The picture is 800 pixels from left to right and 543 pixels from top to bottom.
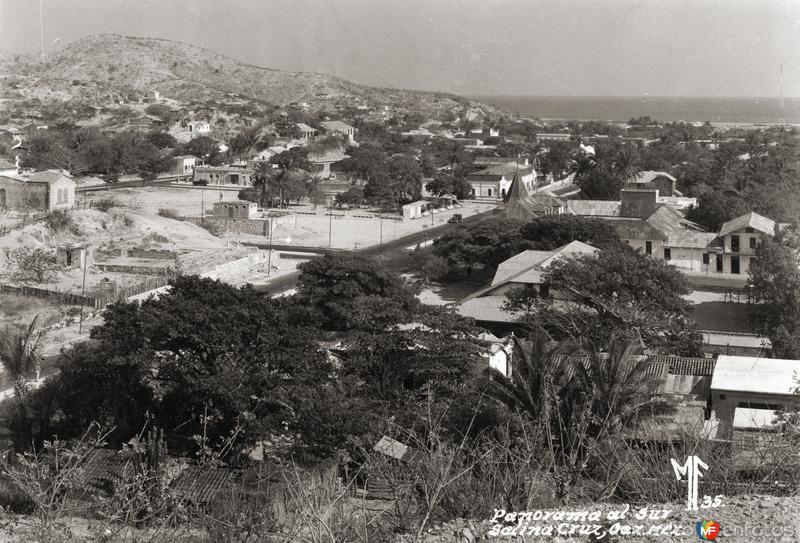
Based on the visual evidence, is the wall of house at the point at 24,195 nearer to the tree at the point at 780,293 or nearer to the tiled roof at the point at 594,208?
the tiled roof at the point at 594,208

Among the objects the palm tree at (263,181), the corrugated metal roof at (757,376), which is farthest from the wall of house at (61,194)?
the corrugated metal roof at (757,376)

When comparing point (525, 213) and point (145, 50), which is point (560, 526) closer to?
point (525, 213)

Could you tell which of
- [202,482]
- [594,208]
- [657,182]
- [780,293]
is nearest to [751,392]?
[202,482]

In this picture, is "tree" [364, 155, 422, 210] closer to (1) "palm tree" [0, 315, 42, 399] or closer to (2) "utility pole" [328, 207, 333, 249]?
(2) "utility pole" [328, 207, 333, 249]

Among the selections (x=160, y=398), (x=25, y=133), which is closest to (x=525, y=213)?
(x=160, y=398)

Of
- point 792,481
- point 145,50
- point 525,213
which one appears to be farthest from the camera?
point 145,50

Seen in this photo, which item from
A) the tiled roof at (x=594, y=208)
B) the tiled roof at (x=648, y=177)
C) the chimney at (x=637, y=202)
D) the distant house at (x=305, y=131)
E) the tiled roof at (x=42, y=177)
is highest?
the distant house at (x=305, y=131)
